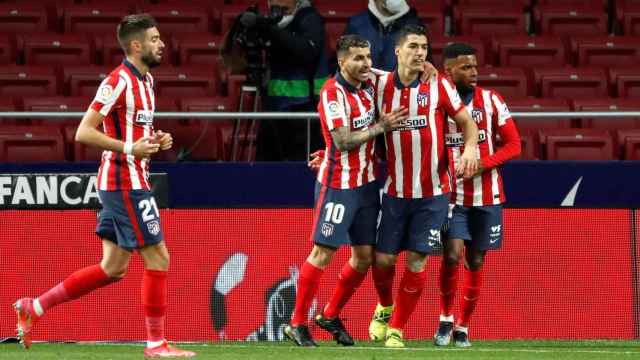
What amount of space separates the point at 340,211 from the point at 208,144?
9.27ft

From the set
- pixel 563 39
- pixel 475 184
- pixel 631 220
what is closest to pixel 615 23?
pixel 563 39

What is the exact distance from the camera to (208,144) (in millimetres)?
11633

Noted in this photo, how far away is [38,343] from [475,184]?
10.3ft

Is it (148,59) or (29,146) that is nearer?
(148,59)

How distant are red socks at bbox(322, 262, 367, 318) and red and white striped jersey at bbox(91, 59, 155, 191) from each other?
1733 millimetres

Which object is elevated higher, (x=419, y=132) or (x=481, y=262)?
(x=419, y=132)

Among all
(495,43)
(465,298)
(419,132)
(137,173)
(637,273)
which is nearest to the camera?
(137,173)

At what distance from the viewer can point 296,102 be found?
11.4m

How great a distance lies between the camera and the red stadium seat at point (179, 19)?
13945 mm

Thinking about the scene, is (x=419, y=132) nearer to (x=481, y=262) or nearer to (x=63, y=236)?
(x=481, y=262)

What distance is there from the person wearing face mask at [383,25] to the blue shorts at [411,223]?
1915 millimetres

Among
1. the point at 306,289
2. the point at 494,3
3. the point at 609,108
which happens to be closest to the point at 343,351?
the point at 306,289

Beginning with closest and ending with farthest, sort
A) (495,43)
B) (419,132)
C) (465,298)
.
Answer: (419,132), (465,298), (495,43)

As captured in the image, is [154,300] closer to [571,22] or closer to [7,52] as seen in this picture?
[7,52]
